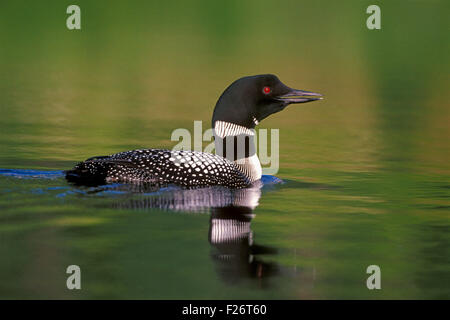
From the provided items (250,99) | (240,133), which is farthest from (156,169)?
(250,99)

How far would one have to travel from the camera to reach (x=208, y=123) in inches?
447

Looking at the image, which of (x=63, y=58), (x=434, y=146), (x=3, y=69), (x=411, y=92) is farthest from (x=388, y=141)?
(x=63, y=58)

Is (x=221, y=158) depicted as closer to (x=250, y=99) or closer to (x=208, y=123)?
(x=250, y=99)

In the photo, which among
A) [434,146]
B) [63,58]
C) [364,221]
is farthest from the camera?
[63,58]

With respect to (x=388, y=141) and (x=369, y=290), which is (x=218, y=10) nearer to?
(x=388, y=141)

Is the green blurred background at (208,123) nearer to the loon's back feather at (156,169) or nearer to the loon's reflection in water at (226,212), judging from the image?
the loon's reflection in water at (226,212)

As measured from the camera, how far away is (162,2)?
A: 3045cm

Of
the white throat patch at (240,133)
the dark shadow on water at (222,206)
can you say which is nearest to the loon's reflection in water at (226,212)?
the dark shadow on water at (222,206)

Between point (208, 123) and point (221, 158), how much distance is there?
14.7 ft

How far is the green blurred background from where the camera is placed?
452 centimetres

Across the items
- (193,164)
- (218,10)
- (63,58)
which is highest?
(218,10)

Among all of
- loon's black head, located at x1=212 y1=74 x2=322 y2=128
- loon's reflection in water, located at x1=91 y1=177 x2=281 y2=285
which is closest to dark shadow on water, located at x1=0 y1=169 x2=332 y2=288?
loon's reflection in water, located at x1=91 y1=177 x2=281 y2=285

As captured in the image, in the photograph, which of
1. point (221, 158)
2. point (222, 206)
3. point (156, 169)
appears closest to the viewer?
point (222, 206)
